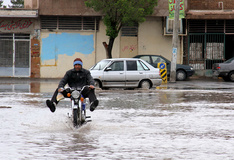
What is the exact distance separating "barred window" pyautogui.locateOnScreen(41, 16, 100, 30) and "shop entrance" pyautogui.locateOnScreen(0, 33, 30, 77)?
4.91 ft

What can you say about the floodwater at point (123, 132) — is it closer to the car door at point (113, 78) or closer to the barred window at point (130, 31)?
the car door at point (113, 78)

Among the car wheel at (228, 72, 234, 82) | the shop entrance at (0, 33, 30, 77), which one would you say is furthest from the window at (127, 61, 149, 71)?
the shop entrance at (0, 33, 30, 77)

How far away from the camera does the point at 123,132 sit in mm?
10062

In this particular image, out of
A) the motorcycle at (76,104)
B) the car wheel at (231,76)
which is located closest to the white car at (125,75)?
the car wheel at (231,76)

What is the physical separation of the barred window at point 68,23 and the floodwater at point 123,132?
17691 mm

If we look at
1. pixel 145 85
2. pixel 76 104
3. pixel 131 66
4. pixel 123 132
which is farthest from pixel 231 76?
pixel 123 132

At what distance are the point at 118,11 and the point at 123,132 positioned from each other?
68.5 feet

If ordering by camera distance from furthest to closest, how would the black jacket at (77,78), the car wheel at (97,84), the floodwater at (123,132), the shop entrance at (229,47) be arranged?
the shop entrance at (229,47) → the car wheel at (97,84) → the black jacket at (77,78) → the floodwater at (123,132)

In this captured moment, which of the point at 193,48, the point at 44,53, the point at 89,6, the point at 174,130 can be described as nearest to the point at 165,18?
the point at 193,48

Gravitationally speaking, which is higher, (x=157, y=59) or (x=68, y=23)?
(x=68, y=23)

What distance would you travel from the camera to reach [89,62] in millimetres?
34094

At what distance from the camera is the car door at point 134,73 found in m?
22.6

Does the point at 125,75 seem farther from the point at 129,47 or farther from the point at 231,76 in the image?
the point at 129,47

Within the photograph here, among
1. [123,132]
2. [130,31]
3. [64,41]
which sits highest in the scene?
[130,31]
